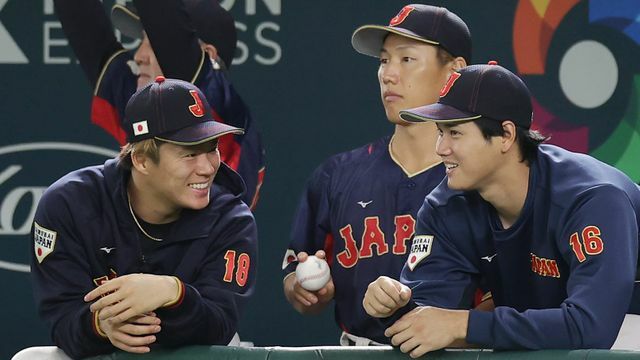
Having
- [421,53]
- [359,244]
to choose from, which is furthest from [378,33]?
[359,244]

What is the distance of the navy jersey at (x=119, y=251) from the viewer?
4043 millimetres

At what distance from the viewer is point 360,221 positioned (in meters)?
4.64

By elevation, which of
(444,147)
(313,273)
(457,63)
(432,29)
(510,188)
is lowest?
(313,273)

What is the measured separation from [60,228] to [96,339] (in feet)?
1.25

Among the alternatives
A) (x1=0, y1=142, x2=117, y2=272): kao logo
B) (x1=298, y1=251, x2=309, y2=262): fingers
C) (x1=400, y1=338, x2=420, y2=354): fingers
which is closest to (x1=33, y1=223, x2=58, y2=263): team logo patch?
(x1=298, y1=251, x2=309, y2=262): fingers

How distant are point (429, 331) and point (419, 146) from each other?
1.10 metres

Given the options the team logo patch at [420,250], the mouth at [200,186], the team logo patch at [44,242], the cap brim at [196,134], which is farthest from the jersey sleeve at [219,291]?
the team logo patch at [420,250]

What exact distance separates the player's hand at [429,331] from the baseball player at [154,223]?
0.54 metres

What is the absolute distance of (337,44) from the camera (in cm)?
579

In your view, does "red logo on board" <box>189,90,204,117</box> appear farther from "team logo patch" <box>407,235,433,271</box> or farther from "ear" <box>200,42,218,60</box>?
"ear" <box>200,42,218,60</box>

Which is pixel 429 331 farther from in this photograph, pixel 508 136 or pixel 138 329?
pixel 138 329

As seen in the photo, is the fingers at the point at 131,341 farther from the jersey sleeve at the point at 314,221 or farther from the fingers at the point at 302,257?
the jersey sleeve at the point at 314,221

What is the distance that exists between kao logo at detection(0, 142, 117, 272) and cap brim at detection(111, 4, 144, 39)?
0.60 m

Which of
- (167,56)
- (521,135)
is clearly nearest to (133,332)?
(521,135)
